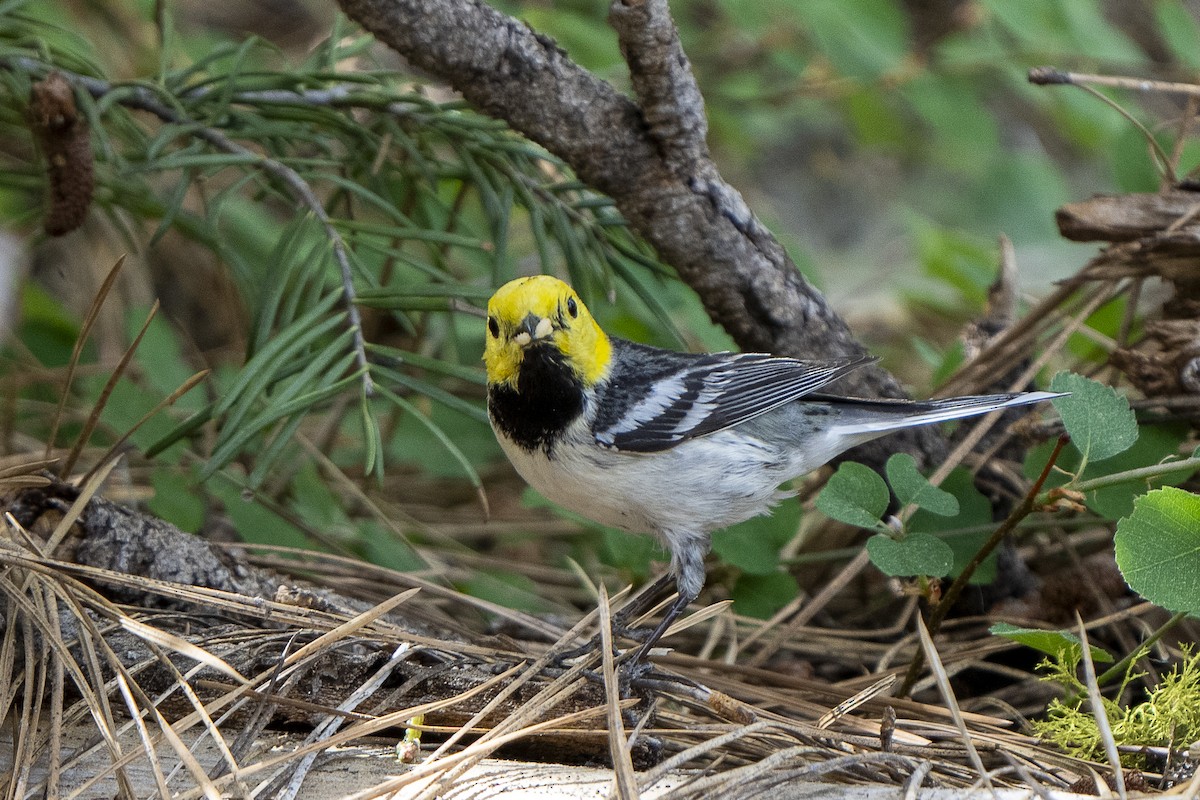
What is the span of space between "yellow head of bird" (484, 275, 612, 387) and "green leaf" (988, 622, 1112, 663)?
117cm

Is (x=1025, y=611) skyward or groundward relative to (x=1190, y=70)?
groundward

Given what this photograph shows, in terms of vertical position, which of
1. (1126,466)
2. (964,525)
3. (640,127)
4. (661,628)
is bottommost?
(661,628)

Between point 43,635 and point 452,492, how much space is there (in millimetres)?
2347

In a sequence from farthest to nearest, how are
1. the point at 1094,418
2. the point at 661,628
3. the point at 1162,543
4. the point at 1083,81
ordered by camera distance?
1. the point at 1083,81
2. the point at 661,628
3. the point at 1094,418
4. the point at 1162,543

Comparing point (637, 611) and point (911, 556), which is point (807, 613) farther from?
point (911, 556)

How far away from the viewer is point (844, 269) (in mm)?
6254

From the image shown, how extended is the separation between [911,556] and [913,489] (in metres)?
0.16

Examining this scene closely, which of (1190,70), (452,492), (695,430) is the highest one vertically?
(1190,70)

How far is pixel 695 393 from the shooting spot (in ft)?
9.11

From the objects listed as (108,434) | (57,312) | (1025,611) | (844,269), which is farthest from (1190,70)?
(57,312)

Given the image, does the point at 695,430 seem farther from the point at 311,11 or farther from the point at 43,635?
the point at 311,11

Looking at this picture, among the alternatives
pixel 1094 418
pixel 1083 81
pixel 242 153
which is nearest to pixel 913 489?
pixel 1094 418

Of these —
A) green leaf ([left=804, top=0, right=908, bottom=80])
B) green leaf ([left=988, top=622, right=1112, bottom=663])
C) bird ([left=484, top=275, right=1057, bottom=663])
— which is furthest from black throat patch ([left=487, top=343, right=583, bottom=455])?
green leaf ([left=804, top=0, right=908, bottom=80])

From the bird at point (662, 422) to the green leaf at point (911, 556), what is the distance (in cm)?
44
